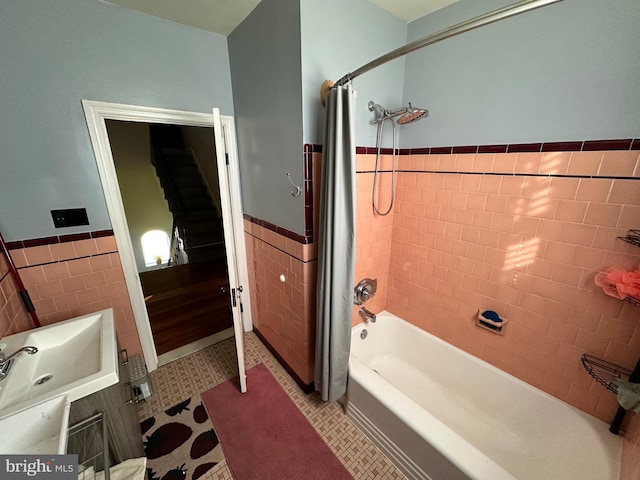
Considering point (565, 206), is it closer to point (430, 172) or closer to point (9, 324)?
point (430, 172)

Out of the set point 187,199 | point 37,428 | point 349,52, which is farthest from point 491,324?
point 187,199

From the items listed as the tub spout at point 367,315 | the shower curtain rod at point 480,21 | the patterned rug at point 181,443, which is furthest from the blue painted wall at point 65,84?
the tub spout at point 367,315

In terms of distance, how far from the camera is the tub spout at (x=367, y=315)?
6.23ft

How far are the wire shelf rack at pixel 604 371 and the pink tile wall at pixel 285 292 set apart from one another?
1.45 metres

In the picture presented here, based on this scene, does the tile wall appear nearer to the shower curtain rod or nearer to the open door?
the open door

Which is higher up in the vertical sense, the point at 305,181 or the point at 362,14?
the point at 362,14

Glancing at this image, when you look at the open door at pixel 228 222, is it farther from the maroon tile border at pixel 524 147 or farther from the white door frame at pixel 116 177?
the maroon tile border at pixel 524 147

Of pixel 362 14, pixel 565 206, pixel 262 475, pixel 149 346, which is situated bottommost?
pixel 262 475

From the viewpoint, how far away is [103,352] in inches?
43.8

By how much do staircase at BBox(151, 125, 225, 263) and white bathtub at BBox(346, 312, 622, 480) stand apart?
3345 millimetres

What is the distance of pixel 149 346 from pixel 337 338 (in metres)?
1.54

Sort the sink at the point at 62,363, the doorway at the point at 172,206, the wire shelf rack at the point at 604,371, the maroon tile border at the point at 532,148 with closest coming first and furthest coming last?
the sink at the point at 62,363 → the maroon tile border at the point at 532,148 → the wire shelf rack at the point at 604,371 → the doorway at the point at 172,206

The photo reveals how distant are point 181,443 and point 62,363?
0.80 m

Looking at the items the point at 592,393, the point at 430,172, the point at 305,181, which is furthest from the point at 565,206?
the point at 305,181
